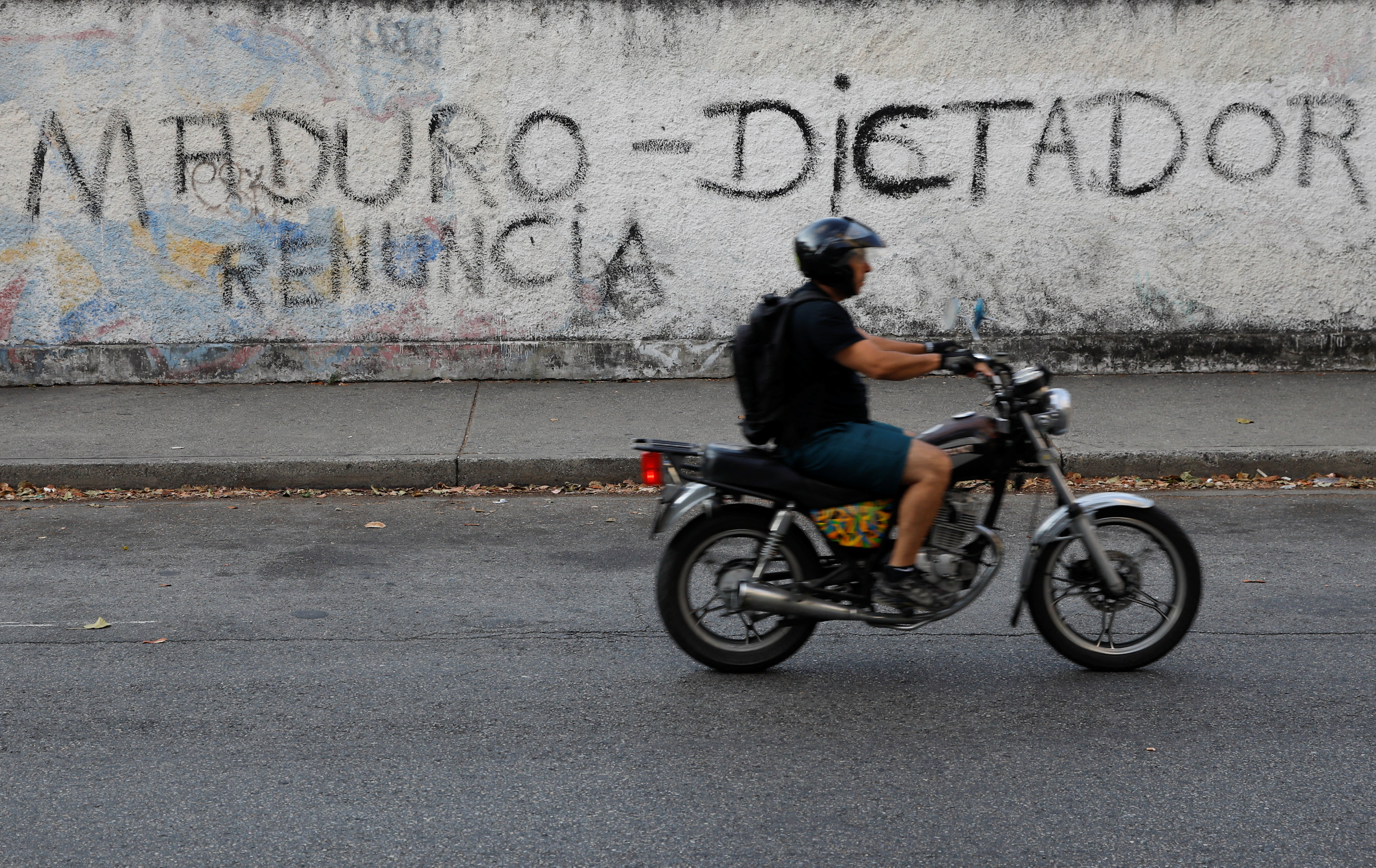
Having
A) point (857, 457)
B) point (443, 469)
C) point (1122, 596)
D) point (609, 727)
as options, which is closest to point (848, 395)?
point (857, 457)

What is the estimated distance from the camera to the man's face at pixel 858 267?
416 cm

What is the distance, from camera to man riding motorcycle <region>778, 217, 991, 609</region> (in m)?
4.10

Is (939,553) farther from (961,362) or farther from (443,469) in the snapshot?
(443,469)

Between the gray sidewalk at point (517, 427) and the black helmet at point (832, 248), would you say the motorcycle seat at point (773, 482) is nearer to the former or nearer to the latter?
the black helmet at point (832, 248)

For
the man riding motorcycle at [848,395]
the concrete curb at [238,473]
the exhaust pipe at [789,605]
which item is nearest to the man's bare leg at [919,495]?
the man riding motorcycle at [848,395]

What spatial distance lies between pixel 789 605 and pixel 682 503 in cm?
52

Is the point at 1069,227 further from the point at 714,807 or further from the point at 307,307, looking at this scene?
the point at 714,807

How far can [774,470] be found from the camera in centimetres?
425

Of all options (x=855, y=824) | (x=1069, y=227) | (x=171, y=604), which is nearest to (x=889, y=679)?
(x=855, y=824)

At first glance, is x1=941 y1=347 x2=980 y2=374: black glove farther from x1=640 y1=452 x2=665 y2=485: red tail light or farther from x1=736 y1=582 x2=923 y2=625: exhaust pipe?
x1=640 y1=452 x2=665 y2=485: red tail light

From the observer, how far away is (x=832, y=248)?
163 inches

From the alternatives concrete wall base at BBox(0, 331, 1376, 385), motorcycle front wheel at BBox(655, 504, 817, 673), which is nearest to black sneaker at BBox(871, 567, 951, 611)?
motorcycle front wheel at BBox(655, 504, 817, 673)

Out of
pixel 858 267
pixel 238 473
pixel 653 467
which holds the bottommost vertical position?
pixel 238 473

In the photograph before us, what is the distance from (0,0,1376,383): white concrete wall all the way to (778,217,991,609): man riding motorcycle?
213 inches
